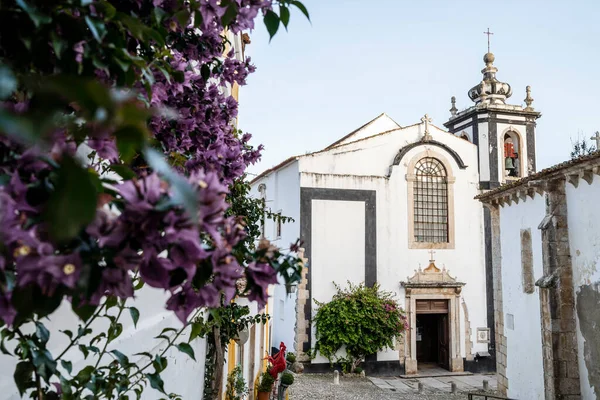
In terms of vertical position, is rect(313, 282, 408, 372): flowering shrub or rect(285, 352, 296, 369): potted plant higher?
rect(313, 282, 408, 372): flowering shrub

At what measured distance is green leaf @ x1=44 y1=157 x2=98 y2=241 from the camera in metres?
0.53

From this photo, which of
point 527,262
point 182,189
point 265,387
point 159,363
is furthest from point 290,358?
point 182,189

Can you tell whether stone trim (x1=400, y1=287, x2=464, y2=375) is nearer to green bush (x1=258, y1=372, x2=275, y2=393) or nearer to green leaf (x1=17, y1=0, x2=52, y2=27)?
green bush (x1=258, y1=372, x2=275, y2=393)

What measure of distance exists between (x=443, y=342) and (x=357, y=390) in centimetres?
507

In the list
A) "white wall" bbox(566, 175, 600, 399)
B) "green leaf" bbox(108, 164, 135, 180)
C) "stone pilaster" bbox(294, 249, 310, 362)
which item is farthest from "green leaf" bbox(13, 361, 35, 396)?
"stone pilaster" bbox(294, 249, 310, 362)

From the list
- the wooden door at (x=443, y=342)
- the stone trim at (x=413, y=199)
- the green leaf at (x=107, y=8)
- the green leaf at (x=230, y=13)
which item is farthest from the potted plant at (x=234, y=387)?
the wooden door at (x=443, y=342)

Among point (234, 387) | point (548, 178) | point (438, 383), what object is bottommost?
point (438, 383)

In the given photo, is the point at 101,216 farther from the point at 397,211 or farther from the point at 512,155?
the point at 512,155

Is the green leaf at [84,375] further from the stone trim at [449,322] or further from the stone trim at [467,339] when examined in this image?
the stone trim at [467,339]

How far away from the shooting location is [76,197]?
0.55m

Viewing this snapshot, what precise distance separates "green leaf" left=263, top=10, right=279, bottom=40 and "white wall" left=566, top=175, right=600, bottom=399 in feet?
31.9

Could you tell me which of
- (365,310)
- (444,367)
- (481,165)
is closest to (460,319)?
(444,367)

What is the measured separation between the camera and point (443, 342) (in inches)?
709

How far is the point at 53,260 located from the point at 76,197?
0.27m
